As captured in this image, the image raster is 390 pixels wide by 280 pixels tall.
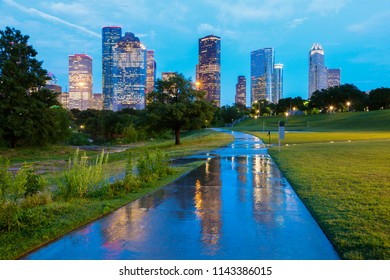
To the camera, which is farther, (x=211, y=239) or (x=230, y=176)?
(x=230, y=176)

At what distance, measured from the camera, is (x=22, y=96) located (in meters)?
31.3

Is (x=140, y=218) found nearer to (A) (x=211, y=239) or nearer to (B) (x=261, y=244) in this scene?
(A) (x=211, y=239)

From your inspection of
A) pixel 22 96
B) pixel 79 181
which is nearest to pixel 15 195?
pixel 79 181

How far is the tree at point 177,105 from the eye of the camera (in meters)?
29.0

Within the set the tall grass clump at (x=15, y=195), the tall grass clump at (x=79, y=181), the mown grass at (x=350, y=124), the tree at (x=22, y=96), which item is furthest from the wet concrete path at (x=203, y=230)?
the mown grass at (x=350, y=124)

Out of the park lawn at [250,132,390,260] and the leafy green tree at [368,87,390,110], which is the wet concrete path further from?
the leafy green tree at [368,87,390,110]

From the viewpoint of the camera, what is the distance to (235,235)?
5.14m

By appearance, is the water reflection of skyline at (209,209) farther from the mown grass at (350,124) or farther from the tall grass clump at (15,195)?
the mown grass at (350,124)

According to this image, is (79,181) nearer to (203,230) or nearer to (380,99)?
(203,230)

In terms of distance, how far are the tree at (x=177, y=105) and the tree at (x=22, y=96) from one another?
11.6 metres

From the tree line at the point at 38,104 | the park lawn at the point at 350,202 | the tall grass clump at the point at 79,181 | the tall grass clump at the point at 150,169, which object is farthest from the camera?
the tree line at the point at 38,104
